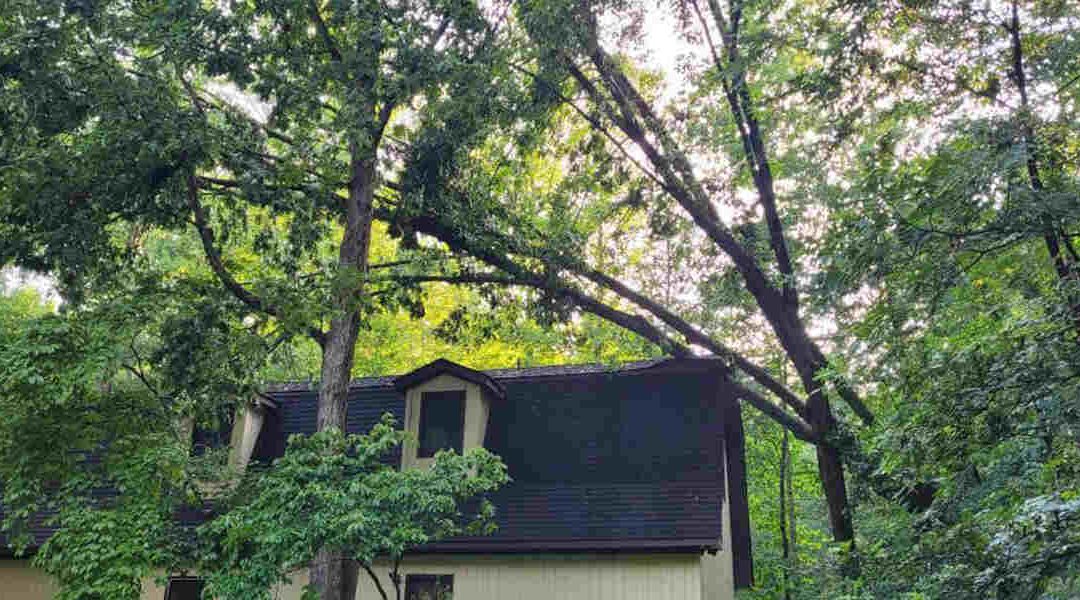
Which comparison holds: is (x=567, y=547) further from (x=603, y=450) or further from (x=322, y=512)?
(x=322, y=512)

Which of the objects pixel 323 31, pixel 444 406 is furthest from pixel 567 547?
pixel 323 31

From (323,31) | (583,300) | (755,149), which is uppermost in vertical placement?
(323,31)

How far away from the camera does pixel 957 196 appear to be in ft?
21.9

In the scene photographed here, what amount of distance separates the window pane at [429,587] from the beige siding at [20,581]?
20.0 ft

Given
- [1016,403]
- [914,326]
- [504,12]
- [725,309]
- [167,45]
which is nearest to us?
[1016,403]

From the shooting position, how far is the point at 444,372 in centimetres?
1346

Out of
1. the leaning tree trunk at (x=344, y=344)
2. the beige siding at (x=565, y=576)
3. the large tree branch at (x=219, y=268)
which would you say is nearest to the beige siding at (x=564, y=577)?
the beige siding at (x=565, y=576)

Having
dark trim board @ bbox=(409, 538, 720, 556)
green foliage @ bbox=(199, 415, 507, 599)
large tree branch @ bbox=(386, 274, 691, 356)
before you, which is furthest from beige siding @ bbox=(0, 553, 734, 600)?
green foliage @ bbox=(199, 415, 507, 599)

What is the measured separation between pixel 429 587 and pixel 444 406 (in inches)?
115

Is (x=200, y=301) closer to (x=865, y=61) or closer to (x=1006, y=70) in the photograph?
(x=865, y=61)

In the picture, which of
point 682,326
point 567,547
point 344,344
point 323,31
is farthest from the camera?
point 682,326

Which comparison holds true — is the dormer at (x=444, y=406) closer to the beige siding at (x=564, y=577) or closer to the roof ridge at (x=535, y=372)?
A: the roof ridge at (x=535, y=372)

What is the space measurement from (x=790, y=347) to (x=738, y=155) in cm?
297

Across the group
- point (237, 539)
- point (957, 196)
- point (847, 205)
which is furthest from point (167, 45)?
point (957, 196)
